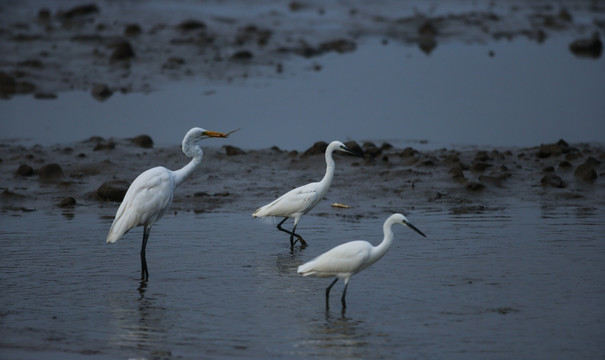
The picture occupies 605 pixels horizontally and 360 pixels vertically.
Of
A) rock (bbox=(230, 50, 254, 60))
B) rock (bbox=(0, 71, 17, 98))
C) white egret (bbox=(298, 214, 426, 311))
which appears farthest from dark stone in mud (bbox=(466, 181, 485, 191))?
rock (bbox=(230, 50, 254, 60))

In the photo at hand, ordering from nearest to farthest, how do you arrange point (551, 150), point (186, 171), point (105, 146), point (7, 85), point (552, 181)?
1. point (186, 171)
2. point (552, 181)
3. point (551, 150)
4. point (105, 146)
5. point (7, 85)

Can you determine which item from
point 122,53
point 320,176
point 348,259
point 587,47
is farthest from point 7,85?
point 587,47

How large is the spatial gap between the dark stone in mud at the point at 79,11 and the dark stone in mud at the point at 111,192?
21.6 m

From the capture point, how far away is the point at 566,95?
73.2 feet

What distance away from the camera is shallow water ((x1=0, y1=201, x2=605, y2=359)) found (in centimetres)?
784

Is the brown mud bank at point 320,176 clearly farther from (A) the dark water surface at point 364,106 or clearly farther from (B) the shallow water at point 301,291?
(A) the dark water surface at point 364,106

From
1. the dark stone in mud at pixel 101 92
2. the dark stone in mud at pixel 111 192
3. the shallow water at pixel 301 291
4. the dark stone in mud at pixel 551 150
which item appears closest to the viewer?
the shallow water at pixel 301 291

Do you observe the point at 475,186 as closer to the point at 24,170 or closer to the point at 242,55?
the point at 24,170

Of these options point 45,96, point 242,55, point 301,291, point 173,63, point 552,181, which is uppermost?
point 242,55

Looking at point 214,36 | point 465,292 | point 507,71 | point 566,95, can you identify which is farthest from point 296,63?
point 465,292

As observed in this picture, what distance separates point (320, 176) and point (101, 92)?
906 cm

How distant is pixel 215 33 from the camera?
30.1m

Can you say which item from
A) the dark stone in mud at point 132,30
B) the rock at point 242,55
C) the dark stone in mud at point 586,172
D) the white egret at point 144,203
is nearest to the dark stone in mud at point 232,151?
the white egret at point 144,203

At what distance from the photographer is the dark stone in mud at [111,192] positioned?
1398cm
